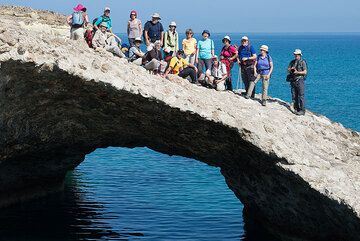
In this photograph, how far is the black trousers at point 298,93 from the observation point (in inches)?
1097

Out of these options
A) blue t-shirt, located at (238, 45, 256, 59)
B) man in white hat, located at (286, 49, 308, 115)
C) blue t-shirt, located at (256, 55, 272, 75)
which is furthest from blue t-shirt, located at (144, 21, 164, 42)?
man in white hat, located at (286, 49, 308, 115)

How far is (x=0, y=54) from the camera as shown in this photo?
21.3m

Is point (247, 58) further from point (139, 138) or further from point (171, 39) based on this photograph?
point (139, 138)

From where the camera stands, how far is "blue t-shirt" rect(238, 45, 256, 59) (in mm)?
27750

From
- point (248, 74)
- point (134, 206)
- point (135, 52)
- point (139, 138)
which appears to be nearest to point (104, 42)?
point (135, 52)

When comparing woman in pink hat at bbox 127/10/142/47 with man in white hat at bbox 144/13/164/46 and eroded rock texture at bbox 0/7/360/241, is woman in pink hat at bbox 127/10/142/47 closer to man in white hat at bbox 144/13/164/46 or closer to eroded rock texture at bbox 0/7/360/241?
man in white hat at bbox 144/13/164/46

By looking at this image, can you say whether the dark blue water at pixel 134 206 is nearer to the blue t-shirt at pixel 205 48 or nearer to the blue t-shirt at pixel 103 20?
the blue t-shirt at pixel 205 48

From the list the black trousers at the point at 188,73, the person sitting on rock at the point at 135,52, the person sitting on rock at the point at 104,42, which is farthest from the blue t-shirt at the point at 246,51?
the person sitting on rock at the point at 104,42

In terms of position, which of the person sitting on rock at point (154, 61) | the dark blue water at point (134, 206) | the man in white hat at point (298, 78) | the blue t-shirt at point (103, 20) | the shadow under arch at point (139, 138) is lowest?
the dark blue water at point (134, 206)

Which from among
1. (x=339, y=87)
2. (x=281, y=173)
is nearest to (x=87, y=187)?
(x=281, y=173)

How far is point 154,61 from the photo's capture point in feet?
81.7

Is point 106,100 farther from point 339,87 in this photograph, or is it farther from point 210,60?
point 339,87

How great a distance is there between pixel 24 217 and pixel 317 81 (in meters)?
89.0

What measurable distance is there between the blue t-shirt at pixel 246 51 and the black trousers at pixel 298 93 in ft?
6.14
